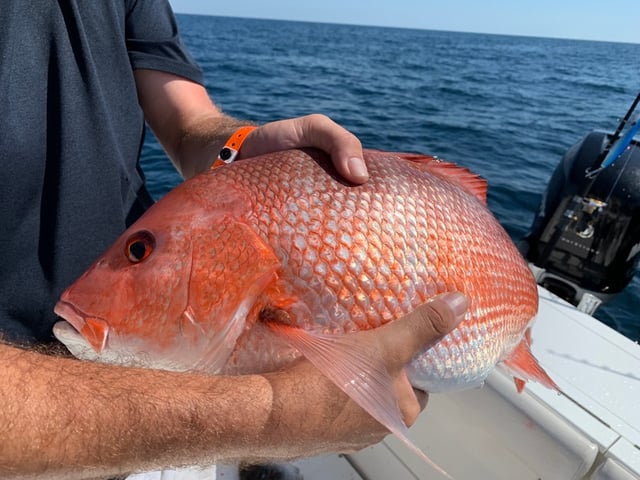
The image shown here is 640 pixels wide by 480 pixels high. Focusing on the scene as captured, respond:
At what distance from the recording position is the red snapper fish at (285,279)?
1.14m

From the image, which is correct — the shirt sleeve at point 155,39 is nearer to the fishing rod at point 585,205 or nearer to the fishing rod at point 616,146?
the fishing rod at point 585,205

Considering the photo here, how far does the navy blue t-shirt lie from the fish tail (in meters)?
0.88

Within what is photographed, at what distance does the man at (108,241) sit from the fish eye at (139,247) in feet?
0.89

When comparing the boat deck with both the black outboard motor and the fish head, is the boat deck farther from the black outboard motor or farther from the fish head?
the black outboard motor

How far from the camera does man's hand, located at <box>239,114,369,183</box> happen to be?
1.33 metres

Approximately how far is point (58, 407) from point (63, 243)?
0.75 meters

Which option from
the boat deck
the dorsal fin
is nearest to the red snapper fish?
the dorsal fin

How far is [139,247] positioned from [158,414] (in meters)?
0.42

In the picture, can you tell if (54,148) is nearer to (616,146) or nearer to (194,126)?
(194,126)

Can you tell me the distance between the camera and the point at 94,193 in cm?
166

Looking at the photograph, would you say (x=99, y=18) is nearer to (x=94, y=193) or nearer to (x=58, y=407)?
(x=94, y=193)

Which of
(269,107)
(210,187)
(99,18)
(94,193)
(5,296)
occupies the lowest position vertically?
(269,107)

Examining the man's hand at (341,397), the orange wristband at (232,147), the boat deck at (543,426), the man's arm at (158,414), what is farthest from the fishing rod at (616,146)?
the man's arm at (158,414)

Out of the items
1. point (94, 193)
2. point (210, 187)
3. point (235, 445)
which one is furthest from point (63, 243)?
point (235, 445)
